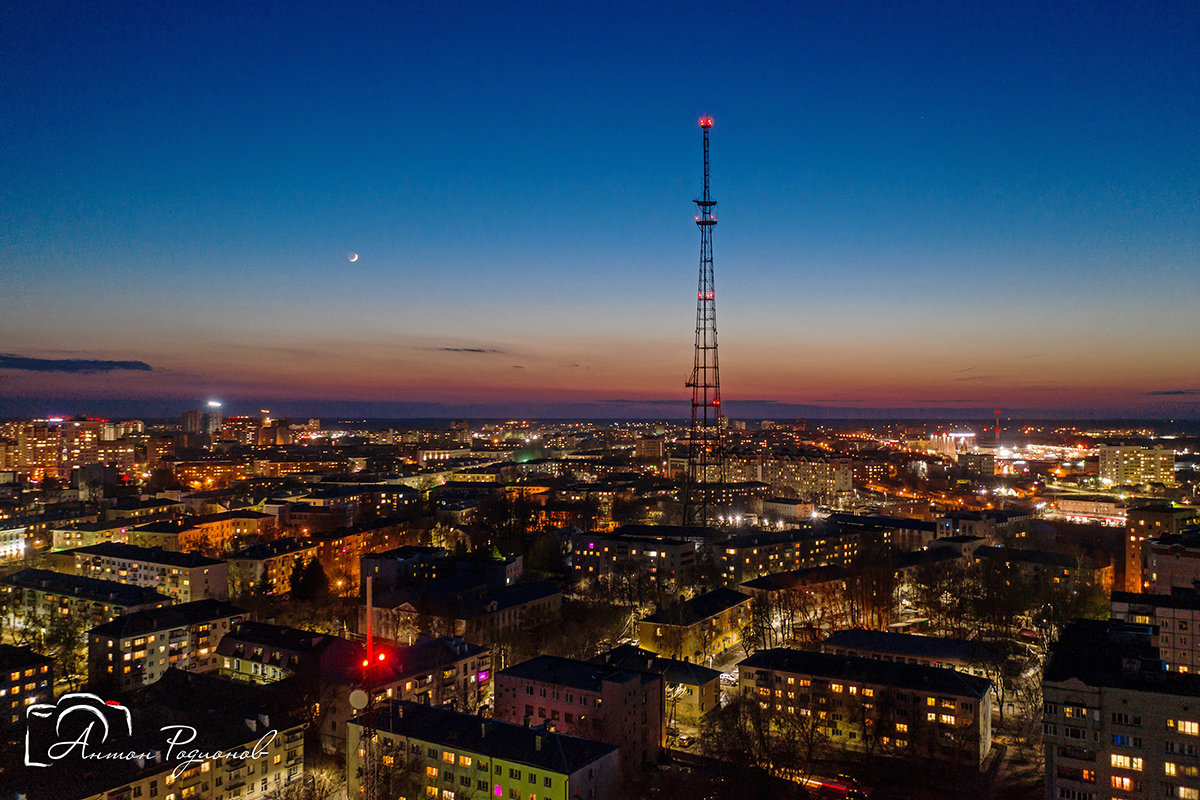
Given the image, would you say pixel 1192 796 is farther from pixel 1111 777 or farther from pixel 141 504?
pixel 141 504

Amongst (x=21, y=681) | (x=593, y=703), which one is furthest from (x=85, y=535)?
(x=593, y=703)

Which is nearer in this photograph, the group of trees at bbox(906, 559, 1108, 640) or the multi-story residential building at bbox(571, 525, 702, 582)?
the group of trees at bbox(906, 559, 1108, 640)

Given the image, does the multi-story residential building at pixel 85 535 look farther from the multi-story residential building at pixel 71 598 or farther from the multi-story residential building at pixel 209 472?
the multi-story residential building at pixel 209 472

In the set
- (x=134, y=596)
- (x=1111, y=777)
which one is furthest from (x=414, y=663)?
(x=1111, y=777)

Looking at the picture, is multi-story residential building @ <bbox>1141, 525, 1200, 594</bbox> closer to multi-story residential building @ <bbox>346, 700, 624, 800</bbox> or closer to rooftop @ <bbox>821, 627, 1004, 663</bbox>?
rooftop @ <bbox>821, 627, 1004, 663</bbox>

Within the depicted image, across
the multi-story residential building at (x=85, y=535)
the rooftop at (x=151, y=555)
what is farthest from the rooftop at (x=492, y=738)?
the multi-story residential building at (x=85, y=535)

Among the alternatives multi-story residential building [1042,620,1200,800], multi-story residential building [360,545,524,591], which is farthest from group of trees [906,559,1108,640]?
multi-story residential building [360,545,524,591]
